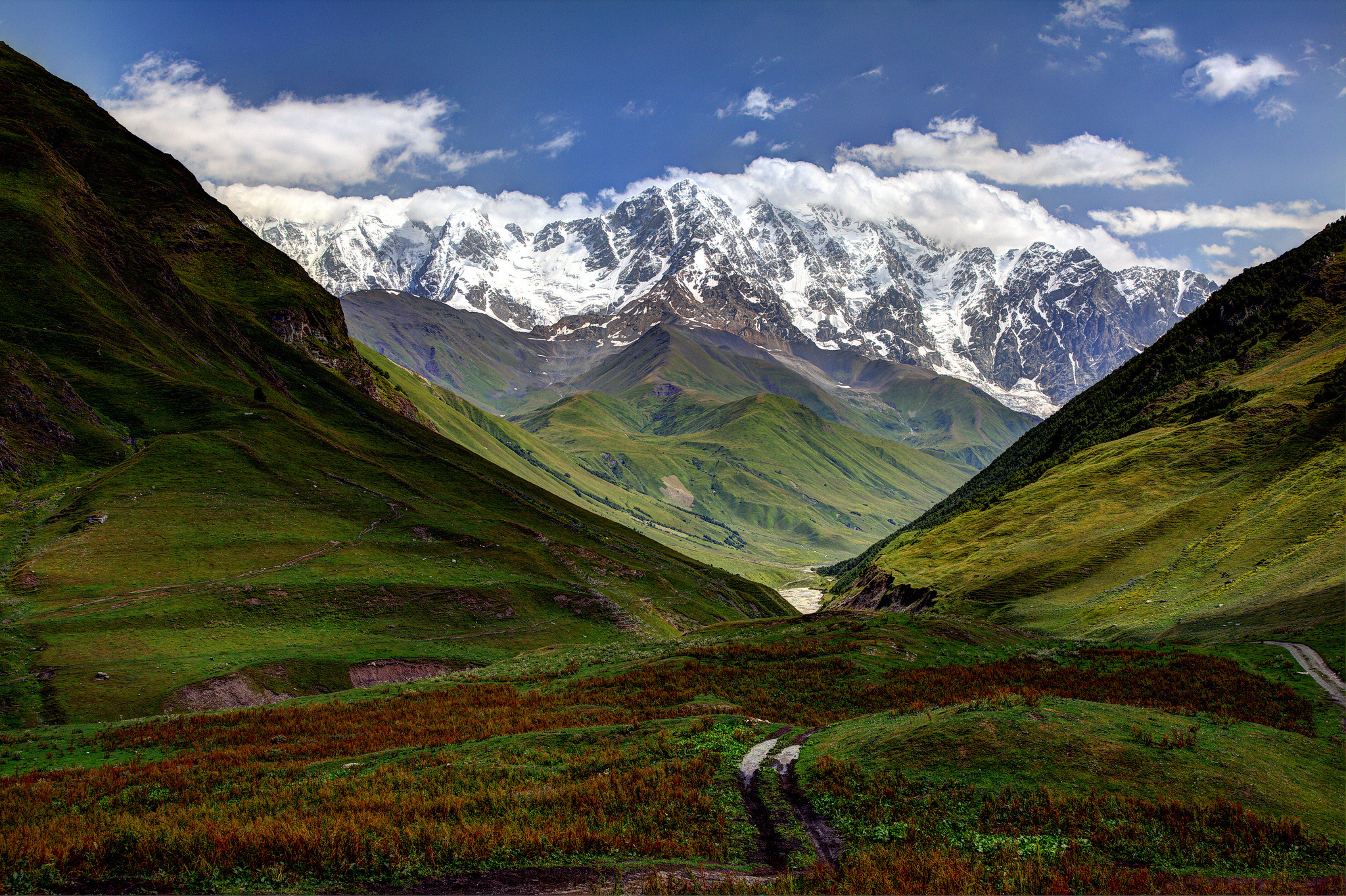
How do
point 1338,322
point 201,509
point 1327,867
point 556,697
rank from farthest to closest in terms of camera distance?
point 1338,322
point 201,509
point 556,697
point 1327,867

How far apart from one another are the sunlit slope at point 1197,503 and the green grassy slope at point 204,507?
52710 millimetres

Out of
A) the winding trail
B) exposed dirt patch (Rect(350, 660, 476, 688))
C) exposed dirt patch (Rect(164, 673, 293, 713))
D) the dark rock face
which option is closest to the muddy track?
the winding trail

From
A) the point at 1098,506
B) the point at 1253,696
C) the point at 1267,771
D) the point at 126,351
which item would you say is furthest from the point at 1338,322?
the point at 126,351

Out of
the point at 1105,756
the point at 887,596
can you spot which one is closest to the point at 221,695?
the point at 1105,756

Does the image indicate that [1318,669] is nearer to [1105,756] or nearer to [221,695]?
[1105,756]

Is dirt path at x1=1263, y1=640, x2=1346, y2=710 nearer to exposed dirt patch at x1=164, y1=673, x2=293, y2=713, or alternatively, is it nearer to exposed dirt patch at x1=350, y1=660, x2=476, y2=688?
exposed dirt patch at x1=164, y1=673, x2=293, y2=713

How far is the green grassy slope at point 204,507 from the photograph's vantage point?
219ft

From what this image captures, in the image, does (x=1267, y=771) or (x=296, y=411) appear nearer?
(x=1267, y=771)

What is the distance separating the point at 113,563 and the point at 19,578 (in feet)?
27.9

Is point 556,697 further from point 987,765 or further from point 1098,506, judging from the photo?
point 1098,506

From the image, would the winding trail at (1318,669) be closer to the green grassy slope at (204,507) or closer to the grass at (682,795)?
the grass at (682,795)

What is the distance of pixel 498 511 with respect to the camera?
449ft

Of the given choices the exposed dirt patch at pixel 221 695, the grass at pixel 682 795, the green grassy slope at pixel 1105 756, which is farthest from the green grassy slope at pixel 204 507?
the green grassy slope at pixel 1105 756

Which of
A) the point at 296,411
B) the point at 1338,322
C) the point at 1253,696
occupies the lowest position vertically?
the point at 1253,696
